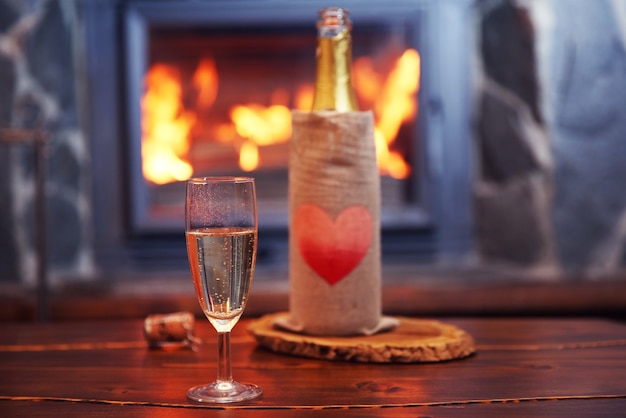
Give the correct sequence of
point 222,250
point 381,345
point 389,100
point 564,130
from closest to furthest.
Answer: point 222,250 < point 381,345 < point 564,130 < point 389,100

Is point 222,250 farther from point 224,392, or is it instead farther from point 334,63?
point 334,63

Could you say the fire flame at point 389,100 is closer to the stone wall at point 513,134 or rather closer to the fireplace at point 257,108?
the fireplace at point 257,108

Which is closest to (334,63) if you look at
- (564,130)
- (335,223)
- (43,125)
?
(335,223)

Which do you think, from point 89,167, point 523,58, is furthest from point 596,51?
point 89,167

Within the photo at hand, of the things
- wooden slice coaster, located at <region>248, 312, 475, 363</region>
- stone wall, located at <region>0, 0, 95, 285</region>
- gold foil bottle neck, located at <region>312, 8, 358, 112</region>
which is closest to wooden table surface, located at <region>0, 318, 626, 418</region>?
wooden slice coaster, located at <region>248, 312, 475, 363</region>

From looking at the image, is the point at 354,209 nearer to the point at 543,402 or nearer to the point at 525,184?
the point at 543,402

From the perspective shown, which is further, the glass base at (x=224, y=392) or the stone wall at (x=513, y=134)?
the stone wall at (x=513, y=134)

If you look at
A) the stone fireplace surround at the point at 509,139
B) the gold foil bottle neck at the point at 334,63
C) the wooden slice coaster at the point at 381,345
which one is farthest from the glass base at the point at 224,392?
the stone fireplace surround at the point at 509,139

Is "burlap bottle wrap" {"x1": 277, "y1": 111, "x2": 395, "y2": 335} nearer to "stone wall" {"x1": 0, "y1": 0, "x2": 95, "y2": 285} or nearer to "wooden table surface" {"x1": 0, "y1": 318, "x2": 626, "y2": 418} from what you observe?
"wooden table surface" {"x1": 0, "y1": 318, "x2": 626, "y2": 418}
